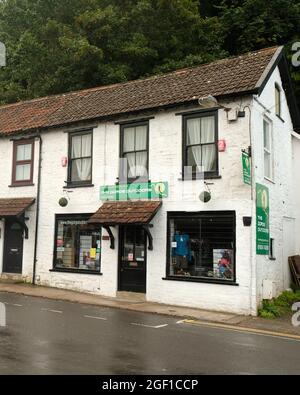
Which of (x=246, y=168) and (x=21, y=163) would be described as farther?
(x=21, y=163)

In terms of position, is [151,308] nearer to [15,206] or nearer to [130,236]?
[130,236]

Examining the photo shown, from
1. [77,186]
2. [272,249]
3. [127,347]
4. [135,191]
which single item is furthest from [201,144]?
[127,347]

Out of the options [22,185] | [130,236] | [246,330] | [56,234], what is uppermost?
[22,185]

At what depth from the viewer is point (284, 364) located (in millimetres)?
7844

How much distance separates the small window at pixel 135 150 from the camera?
50.4 feet

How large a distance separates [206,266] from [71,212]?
5347mm

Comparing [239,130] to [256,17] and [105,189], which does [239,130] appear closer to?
[105,189]

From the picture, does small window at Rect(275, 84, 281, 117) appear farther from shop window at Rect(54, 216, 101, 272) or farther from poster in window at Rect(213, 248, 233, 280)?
shop window at Rect(54, 216, 101, 272)

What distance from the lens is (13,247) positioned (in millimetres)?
18047

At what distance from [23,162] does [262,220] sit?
31.1ft

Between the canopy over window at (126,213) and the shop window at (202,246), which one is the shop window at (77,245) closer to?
the canopy over window at (126,213)

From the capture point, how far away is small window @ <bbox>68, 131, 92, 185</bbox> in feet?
54.3

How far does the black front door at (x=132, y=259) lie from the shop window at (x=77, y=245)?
3.20 ft

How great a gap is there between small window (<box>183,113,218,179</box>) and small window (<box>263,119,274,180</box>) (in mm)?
1879
